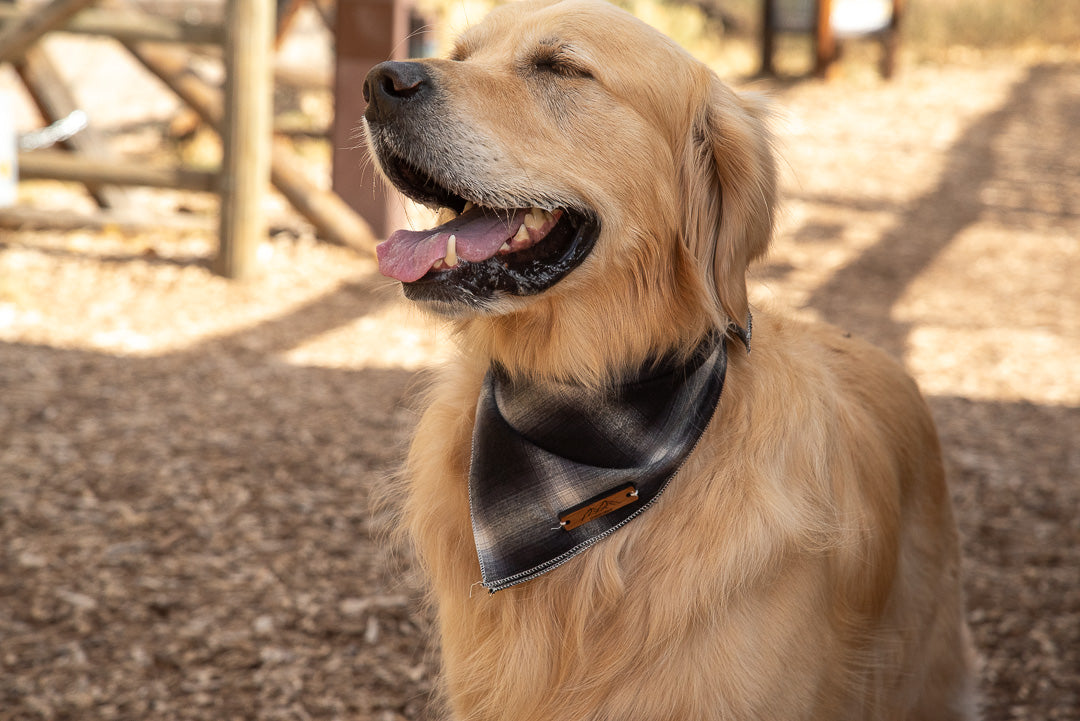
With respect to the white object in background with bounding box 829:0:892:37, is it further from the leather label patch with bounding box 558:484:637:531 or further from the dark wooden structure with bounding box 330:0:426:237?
the leather label patch with bounding box 558:484:637:531

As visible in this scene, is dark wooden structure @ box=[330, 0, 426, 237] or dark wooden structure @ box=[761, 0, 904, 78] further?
dark wooden structure @ box=[761, 0, 904, 78]

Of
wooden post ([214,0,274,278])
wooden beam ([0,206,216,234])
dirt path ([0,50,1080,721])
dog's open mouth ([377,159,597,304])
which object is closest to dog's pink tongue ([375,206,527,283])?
dog's open mouth ([377,159,597,304])

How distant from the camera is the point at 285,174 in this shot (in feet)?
19.9

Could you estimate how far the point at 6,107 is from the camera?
5457 millimetres

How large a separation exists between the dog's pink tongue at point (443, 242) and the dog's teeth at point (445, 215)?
0.42ft

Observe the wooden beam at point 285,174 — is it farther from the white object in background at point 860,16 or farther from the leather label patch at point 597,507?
the white object in background at point 860,16

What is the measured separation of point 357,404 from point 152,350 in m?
1.17

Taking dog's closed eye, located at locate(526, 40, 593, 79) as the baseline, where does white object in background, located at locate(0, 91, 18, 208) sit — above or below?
below

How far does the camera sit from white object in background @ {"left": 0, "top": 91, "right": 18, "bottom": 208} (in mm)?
5492

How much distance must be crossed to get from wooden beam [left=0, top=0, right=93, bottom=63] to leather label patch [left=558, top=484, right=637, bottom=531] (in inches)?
201

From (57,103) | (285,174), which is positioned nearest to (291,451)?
(285,174)

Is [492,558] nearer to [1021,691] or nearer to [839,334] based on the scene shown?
[839,334]

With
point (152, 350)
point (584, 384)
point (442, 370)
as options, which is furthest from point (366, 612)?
point (152, 350)

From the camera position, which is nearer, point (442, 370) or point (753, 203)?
point (753, 203)
